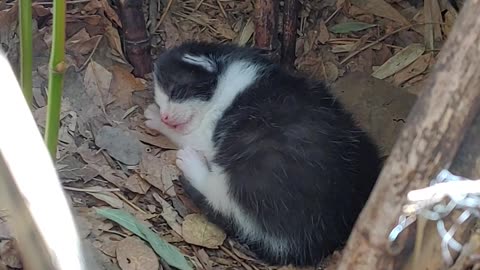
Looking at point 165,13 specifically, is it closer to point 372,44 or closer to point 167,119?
point 167,119

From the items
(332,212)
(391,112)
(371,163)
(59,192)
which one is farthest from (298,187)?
(59,192)

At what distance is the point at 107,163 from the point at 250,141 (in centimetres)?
45

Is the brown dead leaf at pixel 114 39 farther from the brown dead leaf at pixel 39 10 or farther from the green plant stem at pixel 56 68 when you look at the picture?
the green plant stem at pixel 56 68

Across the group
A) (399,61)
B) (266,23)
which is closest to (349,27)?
(399,61)

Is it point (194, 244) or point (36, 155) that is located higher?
point (36, 155)

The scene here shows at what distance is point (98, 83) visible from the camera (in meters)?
2.91

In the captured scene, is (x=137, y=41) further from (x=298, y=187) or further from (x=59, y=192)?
(x=59, y=192)

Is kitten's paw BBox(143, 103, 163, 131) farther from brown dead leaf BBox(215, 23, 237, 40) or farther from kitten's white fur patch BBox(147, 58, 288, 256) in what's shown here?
brown dead leaf BBox(215, 23, 237, 40)

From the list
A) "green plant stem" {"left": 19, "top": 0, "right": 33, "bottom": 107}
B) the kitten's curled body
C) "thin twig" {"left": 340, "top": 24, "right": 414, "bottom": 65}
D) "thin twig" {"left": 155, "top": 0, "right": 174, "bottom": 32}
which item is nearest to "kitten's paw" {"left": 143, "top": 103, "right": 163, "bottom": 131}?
the kitten's curled body

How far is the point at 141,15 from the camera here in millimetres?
2893

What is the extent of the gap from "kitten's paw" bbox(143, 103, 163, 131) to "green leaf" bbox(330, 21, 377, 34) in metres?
0.72

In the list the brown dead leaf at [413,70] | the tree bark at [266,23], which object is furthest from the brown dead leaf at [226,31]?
the brown dead leaf at [413,70]

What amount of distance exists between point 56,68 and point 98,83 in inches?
52.3

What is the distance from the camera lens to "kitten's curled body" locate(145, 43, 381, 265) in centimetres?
241
